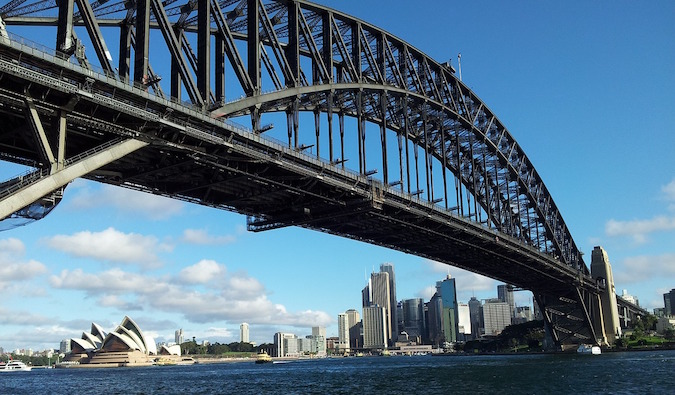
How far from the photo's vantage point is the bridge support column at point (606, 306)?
130 metres

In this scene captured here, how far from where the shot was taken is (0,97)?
2928 centimetres

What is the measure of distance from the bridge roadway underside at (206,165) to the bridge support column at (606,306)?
5871cm

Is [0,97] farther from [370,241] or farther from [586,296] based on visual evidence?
[586,296]

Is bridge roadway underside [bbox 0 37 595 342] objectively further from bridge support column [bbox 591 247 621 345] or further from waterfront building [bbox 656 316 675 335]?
waterfront building [bbox 656 316 675 335]

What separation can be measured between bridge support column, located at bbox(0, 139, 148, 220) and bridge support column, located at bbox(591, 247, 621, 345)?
116295 millimetres

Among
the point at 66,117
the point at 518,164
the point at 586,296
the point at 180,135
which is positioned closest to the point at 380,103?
the point at 180,135

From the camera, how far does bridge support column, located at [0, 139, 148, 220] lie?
2728 cm

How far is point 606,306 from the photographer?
132 meters

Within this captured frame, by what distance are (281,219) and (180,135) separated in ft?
66.3

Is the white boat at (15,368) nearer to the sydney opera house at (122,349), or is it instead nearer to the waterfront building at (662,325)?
the sydney opera house at (122,349)

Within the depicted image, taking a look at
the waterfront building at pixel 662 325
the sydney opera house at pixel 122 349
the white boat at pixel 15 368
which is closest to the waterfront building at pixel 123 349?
the sydney opera house at pixel 122 349

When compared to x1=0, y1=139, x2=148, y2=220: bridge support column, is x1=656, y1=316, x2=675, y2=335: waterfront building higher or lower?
lower

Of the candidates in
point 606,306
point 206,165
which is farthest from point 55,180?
point 606,306

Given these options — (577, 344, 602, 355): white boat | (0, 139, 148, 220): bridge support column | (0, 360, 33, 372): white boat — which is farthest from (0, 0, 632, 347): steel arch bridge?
(0, 360, 33, 372): white boat
